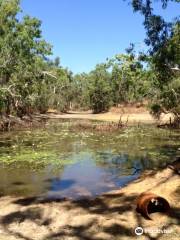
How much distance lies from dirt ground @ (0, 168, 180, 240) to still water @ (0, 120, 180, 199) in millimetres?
2155

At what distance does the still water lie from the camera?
13.8 meters

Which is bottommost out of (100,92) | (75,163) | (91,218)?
(75,163)

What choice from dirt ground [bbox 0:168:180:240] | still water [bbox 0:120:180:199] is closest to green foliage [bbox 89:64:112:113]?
still water [bbox 0:120:180:199]

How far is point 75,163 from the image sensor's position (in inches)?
744

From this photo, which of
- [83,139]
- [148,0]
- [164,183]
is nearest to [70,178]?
[164,183]

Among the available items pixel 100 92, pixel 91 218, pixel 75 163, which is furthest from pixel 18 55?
pixel 100 92

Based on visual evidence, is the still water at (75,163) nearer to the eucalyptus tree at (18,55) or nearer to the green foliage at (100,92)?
the eucalyptus tree at (18,55)

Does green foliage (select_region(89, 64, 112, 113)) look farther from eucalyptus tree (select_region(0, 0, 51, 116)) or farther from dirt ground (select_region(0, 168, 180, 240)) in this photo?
dirt ground (select_region(0, 168, 180, 240))

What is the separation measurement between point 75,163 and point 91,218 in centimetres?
1010

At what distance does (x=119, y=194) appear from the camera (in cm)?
1121

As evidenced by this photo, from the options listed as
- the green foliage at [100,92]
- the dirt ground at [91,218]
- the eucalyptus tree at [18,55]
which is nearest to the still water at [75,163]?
the dirt ground at [91,218]

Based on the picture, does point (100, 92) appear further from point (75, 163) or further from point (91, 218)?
point (91, 218)

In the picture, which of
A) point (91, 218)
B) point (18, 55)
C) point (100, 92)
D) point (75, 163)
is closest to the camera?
point (91, 218)

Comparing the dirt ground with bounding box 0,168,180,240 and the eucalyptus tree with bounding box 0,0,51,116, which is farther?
the eucalyptus tree with bounding box 0,0,51,116
